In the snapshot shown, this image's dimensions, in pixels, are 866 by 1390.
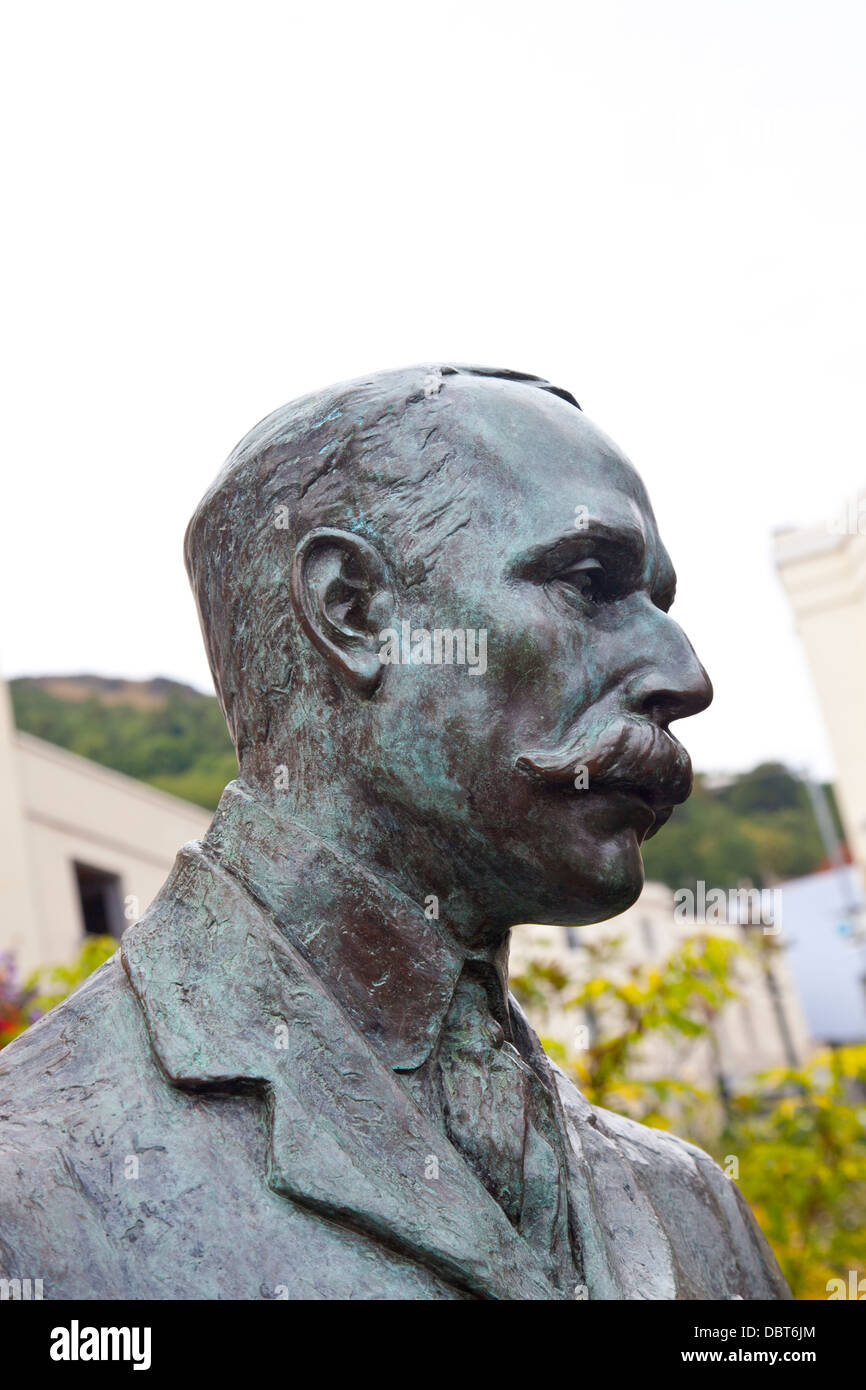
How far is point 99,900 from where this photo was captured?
18.9 m

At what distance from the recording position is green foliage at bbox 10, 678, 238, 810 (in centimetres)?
2427

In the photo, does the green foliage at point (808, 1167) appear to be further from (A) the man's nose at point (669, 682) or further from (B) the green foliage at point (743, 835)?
(B) the green foliage at point (743, 835)

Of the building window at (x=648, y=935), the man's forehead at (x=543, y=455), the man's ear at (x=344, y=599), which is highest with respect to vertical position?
the man's forehead at (x=543, y=455)

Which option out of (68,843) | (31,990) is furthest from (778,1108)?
(68,843)

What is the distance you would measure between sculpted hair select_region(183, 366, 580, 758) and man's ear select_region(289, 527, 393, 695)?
1.3 inches

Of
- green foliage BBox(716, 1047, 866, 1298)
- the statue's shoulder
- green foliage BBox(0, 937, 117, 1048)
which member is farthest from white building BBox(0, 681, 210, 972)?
the statue's shoulder

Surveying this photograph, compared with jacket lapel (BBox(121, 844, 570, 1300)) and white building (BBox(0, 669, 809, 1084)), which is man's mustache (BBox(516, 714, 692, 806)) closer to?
jacket lapel (BBox(121, 844, 570, 1300))

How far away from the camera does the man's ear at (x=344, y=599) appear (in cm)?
220

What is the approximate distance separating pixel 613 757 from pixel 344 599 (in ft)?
1.60

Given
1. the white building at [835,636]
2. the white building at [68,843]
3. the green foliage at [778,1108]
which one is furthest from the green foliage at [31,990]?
the white building at [835,636]

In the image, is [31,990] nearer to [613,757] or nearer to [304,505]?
[304,505]

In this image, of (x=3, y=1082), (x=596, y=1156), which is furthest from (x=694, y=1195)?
(x=3, y=1082)

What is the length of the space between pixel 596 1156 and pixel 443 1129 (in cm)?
42

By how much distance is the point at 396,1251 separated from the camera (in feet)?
6.30
